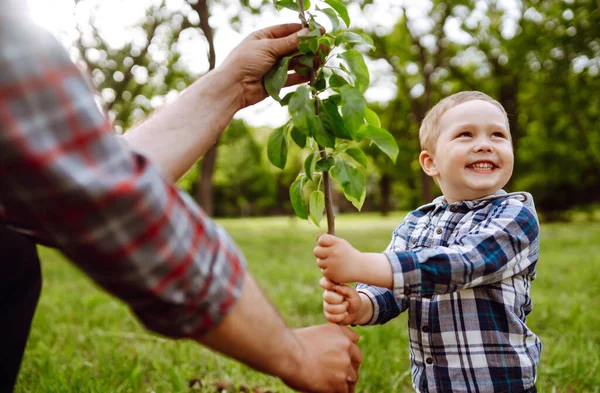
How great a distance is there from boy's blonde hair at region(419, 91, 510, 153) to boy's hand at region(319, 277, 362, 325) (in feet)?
2.32

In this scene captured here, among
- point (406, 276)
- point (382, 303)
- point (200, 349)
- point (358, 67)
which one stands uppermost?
point (358, 67)

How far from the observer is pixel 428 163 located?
198 cm

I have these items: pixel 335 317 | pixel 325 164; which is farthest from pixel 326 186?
pixel 335 317

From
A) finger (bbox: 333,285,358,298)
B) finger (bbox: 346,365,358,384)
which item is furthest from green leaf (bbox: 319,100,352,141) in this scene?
finger (bbox: 346,365,358,384)

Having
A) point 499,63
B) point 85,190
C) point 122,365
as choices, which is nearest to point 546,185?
point 499,63

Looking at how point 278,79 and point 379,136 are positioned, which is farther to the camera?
point 278,79

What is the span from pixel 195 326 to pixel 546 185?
77.1 ft

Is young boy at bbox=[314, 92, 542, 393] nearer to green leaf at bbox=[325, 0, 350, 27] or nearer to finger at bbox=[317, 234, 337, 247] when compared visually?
finger at bbox=[317, 234, 337, 247]

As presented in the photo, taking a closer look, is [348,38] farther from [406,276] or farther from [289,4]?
[406,276]

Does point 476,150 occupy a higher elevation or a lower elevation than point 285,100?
lower

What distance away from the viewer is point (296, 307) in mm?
4680

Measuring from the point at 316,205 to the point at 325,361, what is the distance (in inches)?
22.7

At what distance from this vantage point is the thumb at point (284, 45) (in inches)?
70.1


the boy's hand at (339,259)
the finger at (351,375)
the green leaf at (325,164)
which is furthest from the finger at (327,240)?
the finger at (351,375)
